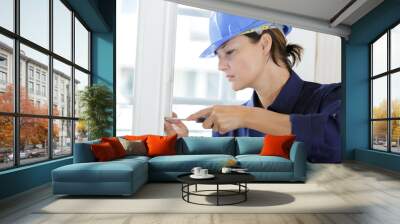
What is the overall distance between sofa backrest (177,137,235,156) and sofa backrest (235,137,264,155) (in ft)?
0.35

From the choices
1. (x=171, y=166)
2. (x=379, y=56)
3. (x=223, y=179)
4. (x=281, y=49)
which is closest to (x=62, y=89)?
(x=171, y=166)

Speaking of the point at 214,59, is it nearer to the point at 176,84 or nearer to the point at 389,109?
the point at 176,84

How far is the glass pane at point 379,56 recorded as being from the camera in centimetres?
804

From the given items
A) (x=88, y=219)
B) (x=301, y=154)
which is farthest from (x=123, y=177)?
(x=301, y=154)

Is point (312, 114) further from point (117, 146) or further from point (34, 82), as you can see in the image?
point (34, 82)

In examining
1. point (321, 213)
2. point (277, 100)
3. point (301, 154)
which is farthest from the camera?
point (277, 100)

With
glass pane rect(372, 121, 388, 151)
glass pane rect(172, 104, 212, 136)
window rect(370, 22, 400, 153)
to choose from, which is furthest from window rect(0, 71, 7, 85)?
glass pane rect(372, 121, 388, 151)

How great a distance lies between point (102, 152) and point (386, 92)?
20.1 feet

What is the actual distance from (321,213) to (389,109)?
5002mm

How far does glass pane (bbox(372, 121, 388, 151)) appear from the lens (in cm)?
795

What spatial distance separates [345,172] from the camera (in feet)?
22.6

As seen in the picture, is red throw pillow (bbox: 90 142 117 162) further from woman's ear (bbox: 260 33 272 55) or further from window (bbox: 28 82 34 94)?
woman's ear (bbox: 260 33 272 55)

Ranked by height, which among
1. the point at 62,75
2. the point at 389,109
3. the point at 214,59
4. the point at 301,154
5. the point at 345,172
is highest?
the point at 214,59

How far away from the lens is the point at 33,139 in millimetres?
5281
